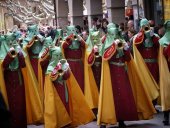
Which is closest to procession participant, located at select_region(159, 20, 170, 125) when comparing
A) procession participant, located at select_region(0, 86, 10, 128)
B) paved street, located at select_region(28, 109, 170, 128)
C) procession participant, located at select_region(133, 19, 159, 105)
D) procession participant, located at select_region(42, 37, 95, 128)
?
paved street, located at select_region(28, 109, 170, 128)

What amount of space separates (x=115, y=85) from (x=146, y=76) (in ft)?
4.18

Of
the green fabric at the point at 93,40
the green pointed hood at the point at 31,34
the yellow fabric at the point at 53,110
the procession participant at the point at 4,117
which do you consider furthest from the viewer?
the green pointed hood at the point at 31,34

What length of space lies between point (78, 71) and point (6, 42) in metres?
1.69

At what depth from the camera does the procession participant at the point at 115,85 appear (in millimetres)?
8695

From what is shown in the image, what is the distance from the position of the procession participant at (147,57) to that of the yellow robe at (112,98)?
61cm

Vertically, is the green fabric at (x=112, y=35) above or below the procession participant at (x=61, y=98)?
above

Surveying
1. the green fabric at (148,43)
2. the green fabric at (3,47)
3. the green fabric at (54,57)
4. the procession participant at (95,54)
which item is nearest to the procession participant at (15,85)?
the green fabric at (3,47)

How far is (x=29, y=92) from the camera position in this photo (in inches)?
391

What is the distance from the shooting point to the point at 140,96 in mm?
9172

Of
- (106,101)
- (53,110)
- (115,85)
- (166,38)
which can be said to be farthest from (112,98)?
(166,38)

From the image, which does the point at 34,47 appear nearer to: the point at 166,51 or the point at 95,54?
the point at 95,54

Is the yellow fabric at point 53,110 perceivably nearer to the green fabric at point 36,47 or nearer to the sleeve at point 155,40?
the sleeve at point 155,40

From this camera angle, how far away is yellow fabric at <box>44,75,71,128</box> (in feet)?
28.2

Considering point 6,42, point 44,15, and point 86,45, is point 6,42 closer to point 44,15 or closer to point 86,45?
point 86,45
